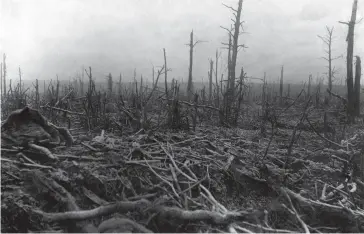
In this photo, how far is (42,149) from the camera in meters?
2.97

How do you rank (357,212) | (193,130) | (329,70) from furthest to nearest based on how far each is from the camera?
(329,70), (193,130), (357,212)

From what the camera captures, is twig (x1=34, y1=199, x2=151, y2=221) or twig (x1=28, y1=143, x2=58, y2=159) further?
twig (x1=28, y1=143, x2=58, y2=159)

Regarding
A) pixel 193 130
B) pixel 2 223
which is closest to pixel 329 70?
pixel 193 130

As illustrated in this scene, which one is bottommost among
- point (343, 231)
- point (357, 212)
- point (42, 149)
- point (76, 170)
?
point (343, 231)

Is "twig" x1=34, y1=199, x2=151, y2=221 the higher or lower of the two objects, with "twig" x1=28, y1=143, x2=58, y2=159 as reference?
lower

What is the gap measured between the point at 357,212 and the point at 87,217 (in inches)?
96.1

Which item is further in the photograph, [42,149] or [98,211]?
[42,149]

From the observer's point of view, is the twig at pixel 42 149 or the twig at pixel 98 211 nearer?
the twig at pixel 98 211

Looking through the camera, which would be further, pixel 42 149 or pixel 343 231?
pixel 42 149

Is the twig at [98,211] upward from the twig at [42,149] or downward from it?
downward

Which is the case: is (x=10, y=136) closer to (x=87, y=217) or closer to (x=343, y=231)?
(x=87, y=217)

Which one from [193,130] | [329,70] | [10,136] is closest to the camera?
[10,136]

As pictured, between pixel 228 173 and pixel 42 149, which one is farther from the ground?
pixel 42 149

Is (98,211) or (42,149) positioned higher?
(42,149)
